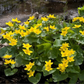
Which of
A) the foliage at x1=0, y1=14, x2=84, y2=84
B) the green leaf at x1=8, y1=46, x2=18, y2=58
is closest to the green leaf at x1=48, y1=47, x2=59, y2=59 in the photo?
the foliage at x1=0, y1=14, x2=84, y2=84

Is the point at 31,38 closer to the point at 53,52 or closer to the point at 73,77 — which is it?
the point at 53,52

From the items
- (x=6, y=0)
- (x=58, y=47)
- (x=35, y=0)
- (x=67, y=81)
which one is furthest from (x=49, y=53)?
(x=35, y=0)

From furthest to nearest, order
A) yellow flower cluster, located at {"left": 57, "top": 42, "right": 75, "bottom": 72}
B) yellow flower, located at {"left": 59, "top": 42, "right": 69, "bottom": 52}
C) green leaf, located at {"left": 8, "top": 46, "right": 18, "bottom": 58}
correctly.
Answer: green leaf, located at {"left": 8, "top": 46, "right": 18, "bottom": 58}
yellow flower, located at {"left": 59, "top": 42, "right": 69, "bottom": 52}
yellow flower cluster, located at {"left": 57, "top": 42, "right": 75, "bottom": 72}

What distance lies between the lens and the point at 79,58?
5.78ft

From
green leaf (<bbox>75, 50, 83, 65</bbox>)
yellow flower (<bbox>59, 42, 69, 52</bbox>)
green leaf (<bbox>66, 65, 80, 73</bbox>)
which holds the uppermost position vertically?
yellow flower (<bbox>59, 42, 69, 52</bbox>)

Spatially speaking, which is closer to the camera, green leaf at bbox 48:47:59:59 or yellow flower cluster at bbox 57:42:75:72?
yellow flower cluster at bbox 57:42:75:72

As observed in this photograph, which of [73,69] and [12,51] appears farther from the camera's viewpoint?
[12,51]

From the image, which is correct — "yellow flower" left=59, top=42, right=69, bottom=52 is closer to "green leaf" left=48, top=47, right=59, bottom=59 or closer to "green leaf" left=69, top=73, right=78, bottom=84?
"green leaf" left=48, top=47, right=59, bottom=59

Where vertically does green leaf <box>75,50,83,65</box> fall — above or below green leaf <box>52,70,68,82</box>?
above

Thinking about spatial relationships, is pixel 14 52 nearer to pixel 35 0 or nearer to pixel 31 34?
pixel 31 34

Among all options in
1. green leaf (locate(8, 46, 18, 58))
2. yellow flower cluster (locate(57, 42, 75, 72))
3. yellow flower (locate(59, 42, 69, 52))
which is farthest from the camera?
green leaf (locate(8, 46, 18, 58))

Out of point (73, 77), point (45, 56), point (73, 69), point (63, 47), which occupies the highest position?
point (63, 47)

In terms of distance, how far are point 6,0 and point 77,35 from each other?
5856 mm

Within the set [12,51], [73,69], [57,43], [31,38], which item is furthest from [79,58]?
[12,51]
